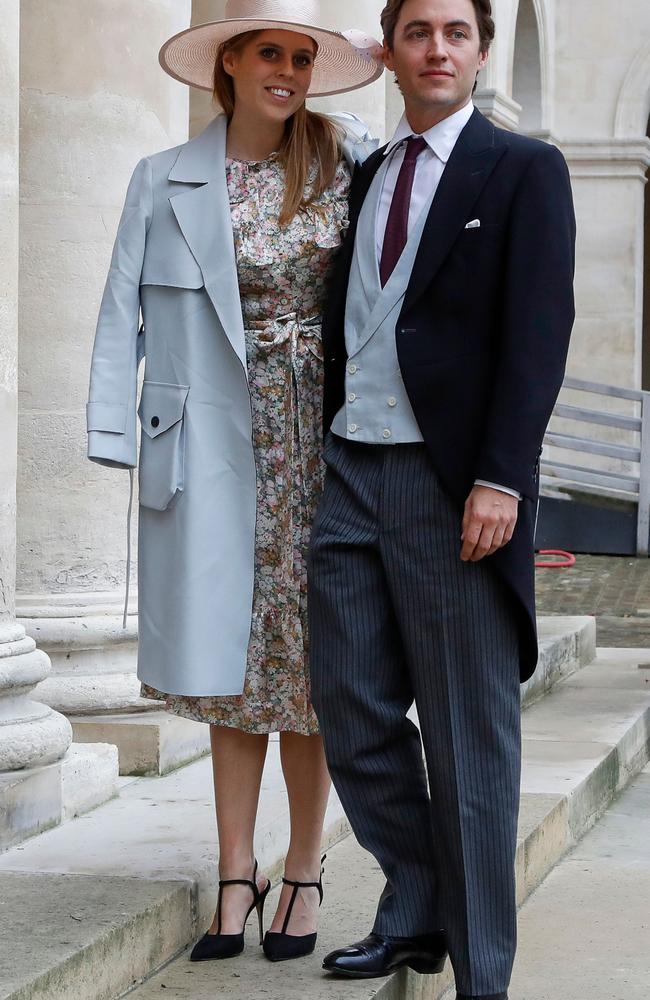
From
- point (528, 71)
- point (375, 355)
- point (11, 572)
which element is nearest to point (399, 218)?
point (375, 355)

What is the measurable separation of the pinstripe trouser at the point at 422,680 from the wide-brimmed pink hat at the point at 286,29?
0.75 metres

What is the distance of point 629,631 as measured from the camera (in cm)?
884

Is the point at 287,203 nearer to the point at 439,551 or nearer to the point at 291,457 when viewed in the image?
the point at 291,457

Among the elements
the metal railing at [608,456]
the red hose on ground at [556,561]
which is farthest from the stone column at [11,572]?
the metal railing at [608,456]

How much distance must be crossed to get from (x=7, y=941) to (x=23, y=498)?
177 centimetres

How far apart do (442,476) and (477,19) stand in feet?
2.59

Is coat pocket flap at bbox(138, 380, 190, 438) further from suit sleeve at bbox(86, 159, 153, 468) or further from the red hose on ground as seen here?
the red hose on ground

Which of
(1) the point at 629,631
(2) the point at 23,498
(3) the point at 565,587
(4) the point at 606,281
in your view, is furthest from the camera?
(4) the point at 606,281

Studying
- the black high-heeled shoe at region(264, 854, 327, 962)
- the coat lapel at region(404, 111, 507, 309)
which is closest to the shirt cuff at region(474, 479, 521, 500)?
the coat lapel at region(404, 111, 507, 309)

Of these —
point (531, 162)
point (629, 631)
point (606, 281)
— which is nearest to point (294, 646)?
point (531, 162)

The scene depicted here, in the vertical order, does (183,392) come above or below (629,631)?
above

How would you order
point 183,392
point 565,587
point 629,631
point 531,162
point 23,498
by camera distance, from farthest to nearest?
point 565,587
point 629,631
point 23,498
point 183,392
point 531,162

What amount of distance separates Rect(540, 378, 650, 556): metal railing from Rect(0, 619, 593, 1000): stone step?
931cm

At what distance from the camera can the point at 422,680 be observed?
2.71 metres
